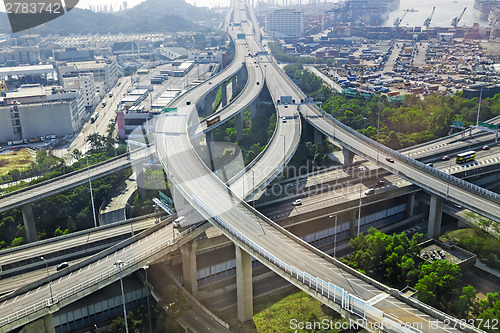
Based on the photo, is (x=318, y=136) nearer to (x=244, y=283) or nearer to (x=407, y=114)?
(x=407, y=114)

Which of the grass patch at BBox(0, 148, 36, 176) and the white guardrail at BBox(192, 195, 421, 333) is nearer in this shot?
the white guardrail at BBox(192, 195, 421, 333)

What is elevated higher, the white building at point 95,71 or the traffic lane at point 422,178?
the white building at point 95,71

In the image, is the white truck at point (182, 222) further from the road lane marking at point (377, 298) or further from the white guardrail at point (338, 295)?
the road lane marking at point (377, 298)

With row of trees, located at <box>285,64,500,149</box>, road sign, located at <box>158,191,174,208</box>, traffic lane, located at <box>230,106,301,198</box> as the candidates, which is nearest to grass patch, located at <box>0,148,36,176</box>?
road sign, located at <box>158,191,174,208</box>

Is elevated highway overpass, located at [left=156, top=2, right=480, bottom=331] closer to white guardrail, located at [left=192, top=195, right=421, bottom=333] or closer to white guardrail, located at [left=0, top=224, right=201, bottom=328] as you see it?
white guardrail, located at [left=192, top=195, right=421, bottom=333]

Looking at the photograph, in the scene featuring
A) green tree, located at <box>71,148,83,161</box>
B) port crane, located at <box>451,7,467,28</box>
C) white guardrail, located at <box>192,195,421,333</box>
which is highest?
port crane, located at <box>451,7,467,28</box>

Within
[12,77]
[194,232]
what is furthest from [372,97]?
[12,77]

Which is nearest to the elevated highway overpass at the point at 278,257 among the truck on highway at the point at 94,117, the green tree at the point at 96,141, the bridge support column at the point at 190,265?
the bridge support column at the point at 190,265

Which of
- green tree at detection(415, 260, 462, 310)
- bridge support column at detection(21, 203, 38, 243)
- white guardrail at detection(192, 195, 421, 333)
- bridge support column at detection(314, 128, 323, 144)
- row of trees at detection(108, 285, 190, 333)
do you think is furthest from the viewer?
bridge support column at detection(314, 128, 323, 144)
